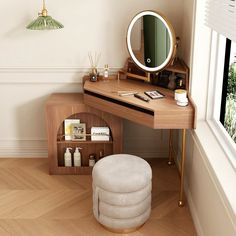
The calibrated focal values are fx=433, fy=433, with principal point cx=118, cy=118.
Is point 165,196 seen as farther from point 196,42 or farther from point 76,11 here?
point 76,11

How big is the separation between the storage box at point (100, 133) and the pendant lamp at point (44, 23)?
0.80 meters

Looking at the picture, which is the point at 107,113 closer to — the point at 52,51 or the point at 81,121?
the point at 81,121

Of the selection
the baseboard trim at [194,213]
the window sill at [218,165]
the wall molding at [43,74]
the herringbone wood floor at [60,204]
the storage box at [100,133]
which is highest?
the wall molding at [43,74]

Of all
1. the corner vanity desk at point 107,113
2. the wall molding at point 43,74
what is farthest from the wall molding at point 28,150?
the wall molding at point 43,74

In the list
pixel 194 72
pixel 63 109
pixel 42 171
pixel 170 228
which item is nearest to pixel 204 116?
pixel 194 72

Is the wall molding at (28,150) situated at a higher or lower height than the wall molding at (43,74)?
lower

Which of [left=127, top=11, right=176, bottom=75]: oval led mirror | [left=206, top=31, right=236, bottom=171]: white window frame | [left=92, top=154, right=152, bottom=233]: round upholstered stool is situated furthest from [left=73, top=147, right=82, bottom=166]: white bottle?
[left=206, top=31, right=236, bottom=171]: white window frame

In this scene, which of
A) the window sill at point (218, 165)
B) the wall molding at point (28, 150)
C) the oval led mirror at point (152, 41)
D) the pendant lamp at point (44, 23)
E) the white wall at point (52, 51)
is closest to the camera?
the window sill at point (218, 165)

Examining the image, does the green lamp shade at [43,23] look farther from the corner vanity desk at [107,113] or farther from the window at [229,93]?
the window at [229,93]

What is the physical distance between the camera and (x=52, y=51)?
3.29 metres

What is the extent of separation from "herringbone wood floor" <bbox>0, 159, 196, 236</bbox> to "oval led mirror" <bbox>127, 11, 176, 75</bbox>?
2.94 feet

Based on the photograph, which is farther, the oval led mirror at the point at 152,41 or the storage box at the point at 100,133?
the storage box at the point at 100,133

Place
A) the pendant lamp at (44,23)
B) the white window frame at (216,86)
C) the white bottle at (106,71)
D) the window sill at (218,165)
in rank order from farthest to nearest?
the white bottle at (106,71) → the pendant lamp at (44,23) → the white window frame at (216,86) → the window sill at (218,165)

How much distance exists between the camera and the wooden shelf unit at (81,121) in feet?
10.5
